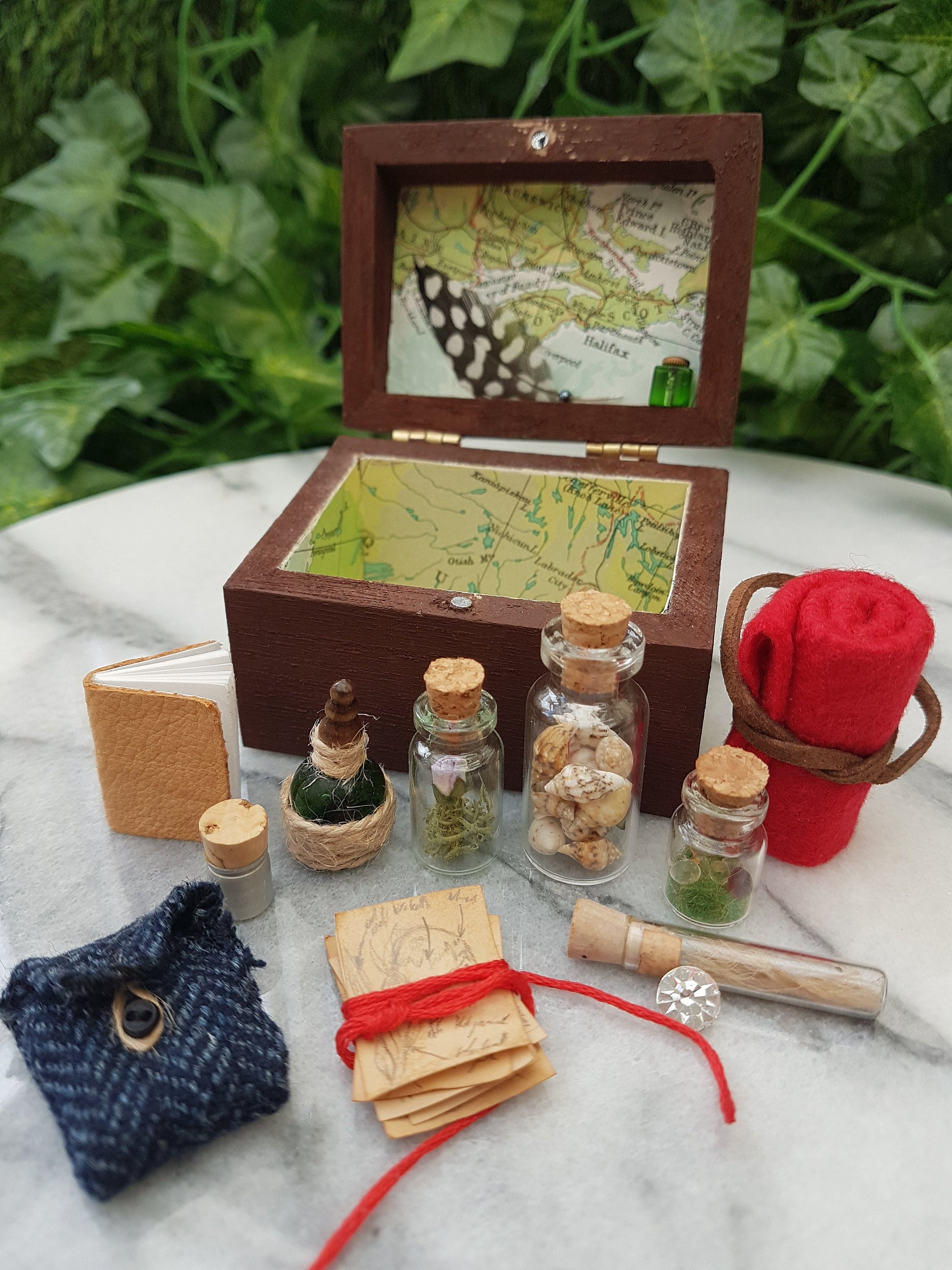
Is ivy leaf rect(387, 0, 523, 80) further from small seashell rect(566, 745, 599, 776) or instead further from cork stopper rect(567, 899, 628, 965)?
cork stopper rect(567, 899, 628, 965)

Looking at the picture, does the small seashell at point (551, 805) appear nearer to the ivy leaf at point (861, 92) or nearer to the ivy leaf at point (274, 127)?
the ivy leaf at point (861, 92)

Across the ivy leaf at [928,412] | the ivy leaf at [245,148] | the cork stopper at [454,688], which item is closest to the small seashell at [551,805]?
the cork stopper at [454,688]

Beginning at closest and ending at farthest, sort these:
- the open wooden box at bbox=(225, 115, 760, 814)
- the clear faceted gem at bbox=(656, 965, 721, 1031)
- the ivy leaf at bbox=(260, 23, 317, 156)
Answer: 1. the clear faceted gem at bbox=(656, 965, 721, 1031)
2. the open wooden box at bbox=(225, 115, 760, 814)
3. the ivy leaf at bbox=(260, 23, 317, 156)

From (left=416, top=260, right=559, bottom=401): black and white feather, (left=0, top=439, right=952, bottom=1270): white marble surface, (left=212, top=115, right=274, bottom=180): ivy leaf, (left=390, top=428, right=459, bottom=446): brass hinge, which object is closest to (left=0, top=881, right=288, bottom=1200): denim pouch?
(left=0, top=439, right=952, bottom=1270): white marble surface

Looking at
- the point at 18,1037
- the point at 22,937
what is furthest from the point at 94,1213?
the point at 22,937

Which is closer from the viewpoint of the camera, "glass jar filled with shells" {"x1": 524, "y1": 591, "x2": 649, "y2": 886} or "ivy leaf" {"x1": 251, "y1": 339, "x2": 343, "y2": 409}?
"glass jar filled with shells" {"x1": 524, "y1": 591, "x2": 649, "y2": 886}

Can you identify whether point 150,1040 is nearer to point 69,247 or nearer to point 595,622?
point 595,622

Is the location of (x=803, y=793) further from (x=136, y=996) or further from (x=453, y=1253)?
(x=136, y=996)
